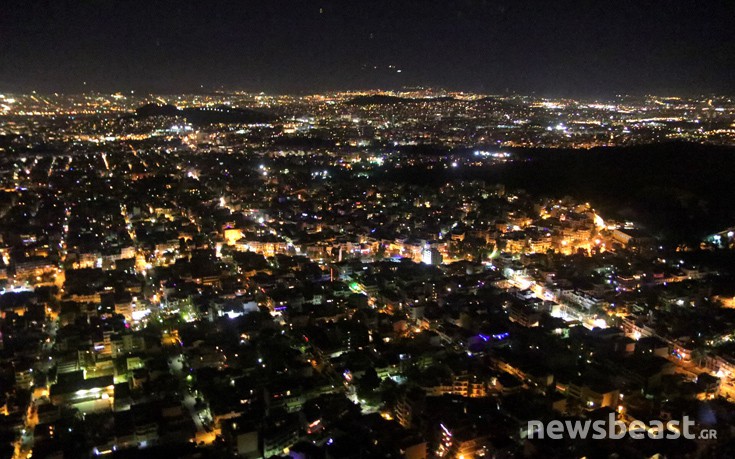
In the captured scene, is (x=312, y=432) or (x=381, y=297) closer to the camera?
(x=312, y=432)

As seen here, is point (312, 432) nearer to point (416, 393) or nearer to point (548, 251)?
point (416, 393)

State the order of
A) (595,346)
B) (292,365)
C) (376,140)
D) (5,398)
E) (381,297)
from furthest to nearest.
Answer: (376,140), (381,297), (595,346), (292,365), (5,398)

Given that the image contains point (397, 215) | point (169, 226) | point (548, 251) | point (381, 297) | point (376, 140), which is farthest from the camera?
point (376, 140)

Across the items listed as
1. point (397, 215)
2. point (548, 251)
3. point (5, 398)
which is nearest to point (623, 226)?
point (548, 251)

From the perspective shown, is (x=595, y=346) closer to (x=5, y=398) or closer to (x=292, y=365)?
(x=292, y=365)

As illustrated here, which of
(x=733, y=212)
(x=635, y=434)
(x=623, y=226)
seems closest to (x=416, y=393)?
(x=635, y=434)

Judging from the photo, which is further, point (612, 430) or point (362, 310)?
point (362, 310)
